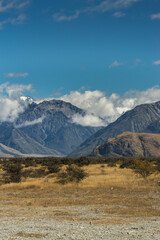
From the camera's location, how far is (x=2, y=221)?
60.2 ft

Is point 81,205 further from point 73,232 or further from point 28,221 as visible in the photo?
point 73,232

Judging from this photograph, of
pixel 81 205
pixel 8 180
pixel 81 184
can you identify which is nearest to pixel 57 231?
pixel 81 205

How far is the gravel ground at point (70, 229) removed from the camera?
45.2ft

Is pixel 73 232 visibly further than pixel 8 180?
No

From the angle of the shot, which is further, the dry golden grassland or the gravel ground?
the dry golden grassland

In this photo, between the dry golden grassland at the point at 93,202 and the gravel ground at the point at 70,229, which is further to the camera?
the dry golden grassland at the point at 93,202

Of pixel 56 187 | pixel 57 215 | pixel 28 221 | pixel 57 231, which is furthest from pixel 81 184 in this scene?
pixel 57 231

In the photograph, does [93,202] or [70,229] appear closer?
[70,229]

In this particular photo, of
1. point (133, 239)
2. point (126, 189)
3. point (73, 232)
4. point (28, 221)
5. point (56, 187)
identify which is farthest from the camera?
point (56, 187)

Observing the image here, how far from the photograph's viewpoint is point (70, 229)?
1551 centimetres

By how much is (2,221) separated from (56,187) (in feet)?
63.4

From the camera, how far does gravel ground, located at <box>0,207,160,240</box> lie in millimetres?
13789

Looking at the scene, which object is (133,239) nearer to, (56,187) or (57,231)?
(57,231)

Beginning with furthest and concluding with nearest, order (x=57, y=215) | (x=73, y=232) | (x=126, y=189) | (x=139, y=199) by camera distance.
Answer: (x=126, y=189), (x=139, y=199), (x=57, y=215), (x=73, y=232)
